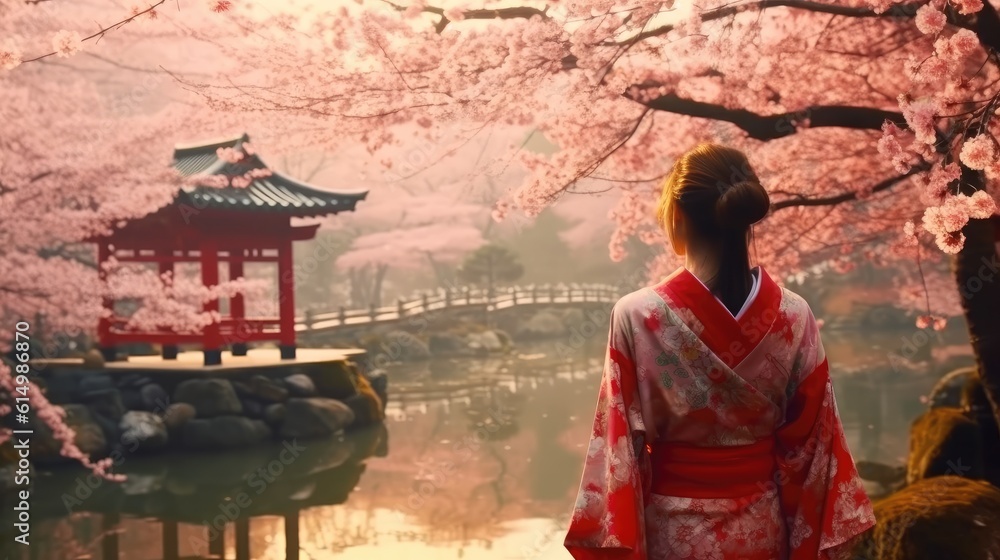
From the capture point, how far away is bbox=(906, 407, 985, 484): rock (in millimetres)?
4324

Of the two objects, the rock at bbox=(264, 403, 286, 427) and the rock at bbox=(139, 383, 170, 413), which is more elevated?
the rock at bbox=(139, 383, 170, 413)

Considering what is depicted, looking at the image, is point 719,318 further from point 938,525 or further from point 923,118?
point 938,525

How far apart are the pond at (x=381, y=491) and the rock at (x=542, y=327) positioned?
792 centimetres

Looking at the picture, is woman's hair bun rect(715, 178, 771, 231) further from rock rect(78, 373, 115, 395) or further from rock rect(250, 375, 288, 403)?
rock rect(78, 373, 115, 395)

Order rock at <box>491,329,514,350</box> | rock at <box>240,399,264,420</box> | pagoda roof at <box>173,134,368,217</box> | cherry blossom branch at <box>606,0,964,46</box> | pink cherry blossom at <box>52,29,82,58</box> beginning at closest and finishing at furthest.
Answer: pink cherry blossom at <box>52,29,82,58</box> → cherry blossom branch at <box>606,0,964,46</box> → rock at <box>240,399,264,420</box> → pagoda roof at <box>173,134,368,217</box> → rock at <box>491,329,514,350</box>

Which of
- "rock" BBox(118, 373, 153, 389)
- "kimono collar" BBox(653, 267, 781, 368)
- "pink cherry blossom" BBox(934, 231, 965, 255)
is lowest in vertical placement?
"rock" BBox(118, 373, 153, 389)

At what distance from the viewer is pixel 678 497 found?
1688mm

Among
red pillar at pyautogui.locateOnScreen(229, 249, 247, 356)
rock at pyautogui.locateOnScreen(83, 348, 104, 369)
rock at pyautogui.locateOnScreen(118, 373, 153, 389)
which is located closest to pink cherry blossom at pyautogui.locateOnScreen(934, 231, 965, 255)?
rock at pyautogui.locateOnScreen(118, 373, 153, 389)

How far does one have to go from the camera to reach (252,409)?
7703 millimetres

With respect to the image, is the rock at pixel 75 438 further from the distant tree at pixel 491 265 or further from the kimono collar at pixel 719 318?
the distant tree at pixel 491 265

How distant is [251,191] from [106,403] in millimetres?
2438

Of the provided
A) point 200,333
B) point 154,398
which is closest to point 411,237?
point 200,333

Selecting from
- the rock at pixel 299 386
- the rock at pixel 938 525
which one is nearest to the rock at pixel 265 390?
the rock at pixel 299 386

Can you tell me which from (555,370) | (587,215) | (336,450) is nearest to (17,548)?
(336,450)
